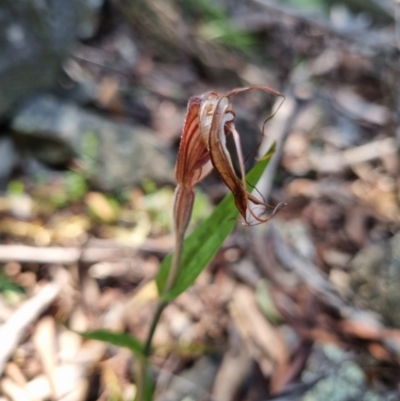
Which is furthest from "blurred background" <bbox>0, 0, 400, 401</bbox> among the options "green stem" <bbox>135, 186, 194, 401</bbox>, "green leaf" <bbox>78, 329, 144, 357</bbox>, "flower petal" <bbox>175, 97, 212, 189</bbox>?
"flower petal" <bbox>175, 97, 212, 189</bbox>

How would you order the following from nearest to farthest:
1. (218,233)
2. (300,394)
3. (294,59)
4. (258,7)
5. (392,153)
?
(218,233) < (300,394) < (392,153) < (294,59) < (258,7)

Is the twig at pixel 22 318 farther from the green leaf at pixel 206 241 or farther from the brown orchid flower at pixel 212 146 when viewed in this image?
the brown orchid flower at pixel 212 146

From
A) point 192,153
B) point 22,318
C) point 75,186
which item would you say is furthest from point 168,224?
point 192,153

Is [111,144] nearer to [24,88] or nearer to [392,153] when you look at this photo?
[24,88]

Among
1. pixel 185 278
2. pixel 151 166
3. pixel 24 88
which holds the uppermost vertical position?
pixel 185 278

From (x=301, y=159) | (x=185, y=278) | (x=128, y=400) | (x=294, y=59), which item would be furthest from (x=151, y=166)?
(x=294, y=59)

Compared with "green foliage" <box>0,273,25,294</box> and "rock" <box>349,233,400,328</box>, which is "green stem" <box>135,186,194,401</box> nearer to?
"green foliage" <box>0,273,25,294</box>

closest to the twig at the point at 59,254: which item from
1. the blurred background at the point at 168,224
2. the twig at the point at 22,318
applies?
the blurred background at the point at 168,224
